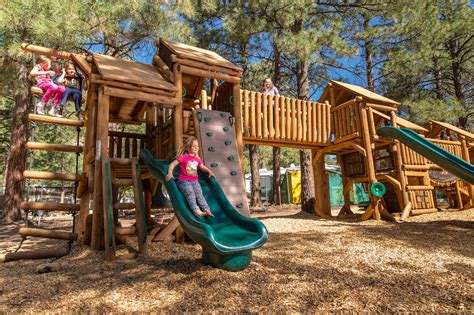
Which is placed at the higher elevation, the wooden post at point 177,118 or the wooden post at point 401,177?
the wooden post at point 177,118

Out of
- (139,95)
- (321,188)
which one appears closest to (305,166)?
(321,188)

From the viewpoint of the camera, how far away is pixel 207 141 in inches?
226

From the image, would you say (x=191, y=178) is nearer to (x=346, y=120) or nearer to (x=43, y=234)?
(x=43, y=234)

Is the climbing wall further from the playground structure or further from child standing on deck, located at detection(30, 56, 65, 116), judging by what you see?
child standing on deck, located at detection(30, 56, 65, 116)

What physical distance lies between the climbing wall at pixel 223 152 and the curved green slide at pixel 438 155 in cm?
389

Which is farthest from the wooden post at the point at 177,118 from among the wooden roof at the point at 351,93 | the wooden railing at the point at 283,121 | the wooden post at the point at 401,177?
the wooden post at the point at 401,177

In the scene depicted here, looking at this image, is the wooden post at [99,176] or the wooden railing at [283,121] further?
the wooden railing at [283,121]

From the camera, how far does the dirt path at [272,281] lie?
276 centimetres

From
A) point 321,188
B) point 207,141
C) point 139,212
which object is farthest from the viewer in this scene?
point 321,188

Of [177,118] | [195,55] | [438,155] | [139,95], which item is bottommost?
[438,155]

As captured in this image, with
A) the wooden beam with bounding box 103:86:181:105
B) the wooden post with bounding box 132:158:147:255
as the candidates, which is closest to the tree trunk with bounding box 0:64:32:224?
the wooden beam with bounding box 103:86:181:105

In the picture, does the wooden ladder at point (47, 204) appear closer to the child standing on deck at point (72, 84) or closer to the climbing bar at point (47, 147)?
the climbing bar at point (47, 147)

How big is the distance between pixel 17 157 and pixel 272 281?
37.0 feet

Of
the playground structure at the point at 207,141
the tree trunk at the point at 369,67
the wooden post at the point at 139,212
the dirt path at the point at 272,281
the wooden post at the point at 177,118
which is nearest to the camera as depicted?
the dirt path at the point at 272,281
